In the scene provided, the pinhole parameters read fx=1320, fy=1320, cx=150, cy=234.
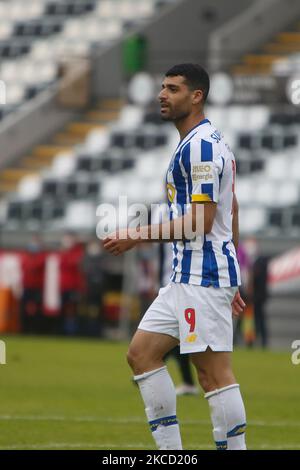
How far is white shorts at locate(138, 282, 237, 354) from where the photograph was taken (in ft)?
23.6

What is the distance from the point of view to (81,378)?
15633 mm

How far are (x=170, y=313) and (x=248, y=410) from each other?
5018 millimetres

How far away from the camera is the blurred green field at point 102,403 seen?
9.59 m

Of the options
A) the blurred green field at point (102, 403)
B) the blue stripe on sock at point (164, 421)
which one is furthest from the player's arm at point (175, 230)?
the blurred green field at point (102, 403)

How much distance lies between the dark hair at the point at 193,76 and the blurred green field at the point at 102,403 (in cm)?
283

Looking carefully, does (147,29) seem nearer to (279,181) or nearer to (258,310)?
(279,181)

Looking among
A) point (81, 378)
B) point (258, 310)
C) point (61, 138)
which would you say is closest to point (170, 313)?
point (81, 378)

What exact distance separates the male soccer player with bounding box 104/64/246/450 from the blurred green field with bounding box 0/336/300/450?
1884 mm

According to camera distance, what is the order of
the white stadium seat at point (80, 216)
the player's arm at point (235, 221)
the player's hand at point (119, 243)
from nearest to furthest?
the player's hand at point (119, 243) < the player's arm at point (235, 221) < the white stadium seat at point (80, 216)

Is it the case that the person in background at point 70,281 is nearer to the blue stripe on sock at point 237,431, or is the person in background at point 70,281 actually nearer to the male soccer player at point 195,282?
the male soccer player at point 195,282

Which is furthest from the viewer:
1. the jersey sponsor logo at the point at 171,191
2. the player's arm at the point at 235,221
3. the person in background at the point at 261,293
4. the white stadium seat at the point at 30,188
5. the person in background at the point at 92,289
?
the white stadium seat at the point at 30,188

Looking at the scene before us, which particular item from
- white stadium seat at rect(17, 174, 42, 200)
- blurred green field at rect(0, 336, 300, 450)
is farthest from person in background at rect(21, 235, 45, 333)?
blurred green field at rect(0, 336, 300, 450)

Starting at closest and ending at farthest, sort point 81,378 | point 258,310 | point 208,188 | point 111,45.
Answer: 1. point 208,188
2. point 81,378
3. point 258,310
4. point 111,45

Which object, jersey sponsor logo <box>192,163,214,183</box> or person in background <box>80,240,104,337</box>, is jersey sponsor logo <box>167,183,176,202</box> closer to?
jersey sponsor logo <box>192,163,214,183</box>
